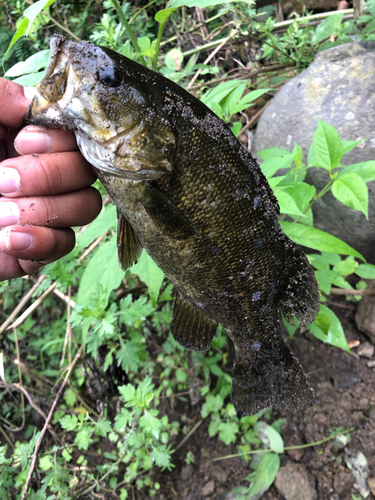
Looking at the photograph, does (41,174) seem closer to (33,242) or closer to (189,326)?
(33,242)

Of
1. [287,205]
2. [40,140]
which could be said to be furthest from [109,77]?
[287,205]

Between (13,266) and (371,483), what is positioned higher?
(13,266)

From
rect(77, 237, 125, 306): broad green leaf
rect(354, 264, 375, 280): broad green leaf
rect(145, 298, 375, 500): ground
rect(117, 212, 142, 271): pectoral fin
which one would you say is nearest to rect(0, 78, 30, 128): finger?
rect(117, 212, 142, 271): pectoral fin

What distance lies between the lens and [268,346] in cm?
A: 154

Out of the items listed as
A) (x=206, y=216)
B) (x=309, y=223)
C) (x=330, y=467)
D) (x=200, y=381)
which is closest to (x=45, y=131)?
(x=206, y=216)

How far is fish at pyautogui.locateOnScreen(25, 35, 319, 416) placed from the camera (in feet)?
3.30

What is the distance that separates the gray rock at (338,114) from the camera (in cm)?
227

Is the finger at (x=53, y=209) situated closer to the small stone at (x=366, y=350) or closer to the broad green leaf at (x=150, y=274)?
the broad green leaf at (x=150, y=274)

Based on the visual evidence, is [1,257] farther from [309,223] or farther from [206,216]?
[309,223]

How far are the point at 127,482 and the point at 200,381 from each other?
79cm

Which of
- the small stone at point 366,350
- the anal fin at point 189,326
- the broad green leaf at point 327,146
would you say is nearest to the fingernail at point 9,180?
the anal fin at point 189,326

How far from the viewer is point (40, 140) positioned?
1074mm

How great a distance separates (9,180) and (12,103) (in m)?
0.28

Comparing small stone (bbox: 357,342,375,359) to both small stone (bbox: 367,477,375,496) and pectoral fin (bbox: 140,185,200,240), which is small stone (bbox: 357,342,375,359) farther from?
pectoral fin (bbox: 140,185,200,240)
